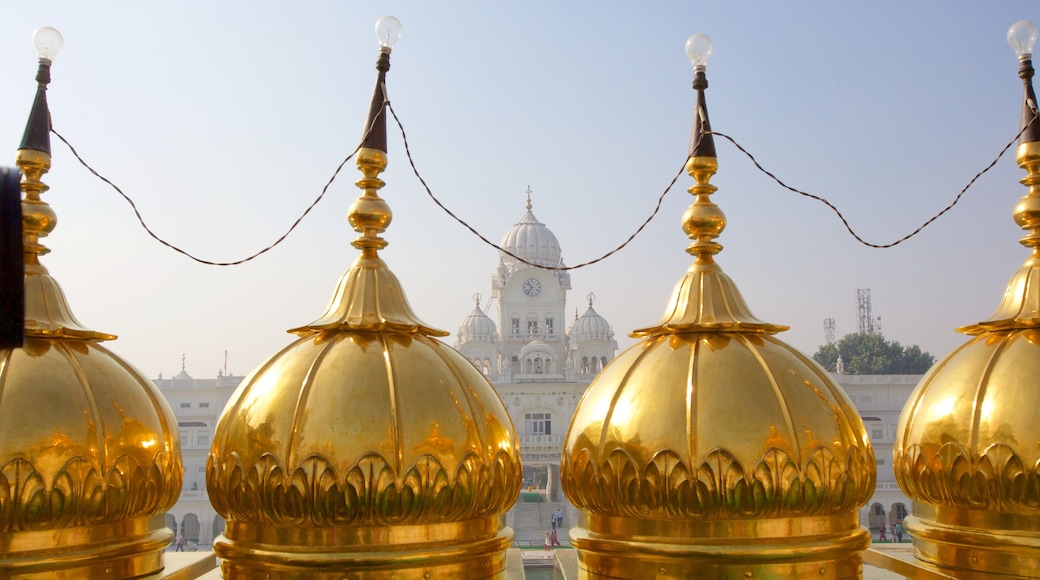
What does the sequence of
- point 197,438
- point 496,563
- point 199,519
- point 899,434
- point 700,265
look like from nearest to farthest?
point 496,563 < point 700,265 < point 899,434 < point 197,438 < point 199,519

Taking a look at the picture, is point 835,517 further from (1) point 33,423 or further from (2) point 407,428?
(1) point 33,423

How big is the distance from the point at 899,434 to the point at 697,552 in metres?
1.66

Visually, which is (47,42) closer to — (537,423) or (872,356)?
(537,423)

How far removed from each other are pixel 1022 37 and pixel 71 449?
442cm

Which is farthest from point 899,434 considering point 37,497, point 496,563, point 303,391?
point 37,497

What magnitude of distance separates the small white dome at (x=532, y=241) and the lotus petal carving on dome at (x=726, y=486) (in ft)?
162

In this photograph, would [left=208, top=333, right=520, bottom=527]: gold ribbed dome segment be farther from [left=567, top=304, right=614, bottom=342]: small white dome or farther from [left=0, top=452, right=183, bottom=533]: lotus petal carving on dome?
[left=567, top=304, right=614, bottom=342]: small white dome

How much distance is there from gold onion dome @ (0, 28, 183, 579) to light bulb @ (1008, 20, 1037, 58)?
4161mm

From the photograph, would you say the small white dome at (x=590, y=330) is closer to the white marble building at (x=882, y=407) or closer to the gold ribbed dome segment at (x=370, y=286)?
the white marble building at (x=882, y=407)

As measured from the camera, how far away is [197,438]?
74.6ft

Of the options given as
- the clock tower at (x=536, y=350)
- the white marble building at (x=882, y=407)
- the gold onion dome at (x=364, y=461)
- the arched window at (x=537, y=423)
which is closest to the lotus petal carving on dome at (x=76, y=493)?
the gold onion dome at (x=364, y=461)

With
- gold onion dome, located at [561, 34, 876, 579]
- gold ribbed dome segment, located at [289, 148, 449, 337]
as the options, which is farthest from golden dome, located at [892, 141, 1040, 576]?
gold ribbed dome segment, located at [289, 148, 449, 337]

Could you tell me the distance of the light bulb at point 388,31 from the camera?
394 cm

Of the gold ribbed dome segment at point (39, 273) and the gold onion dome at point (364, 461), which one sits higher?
the gold ribbed dome segment at point (39, 273)
